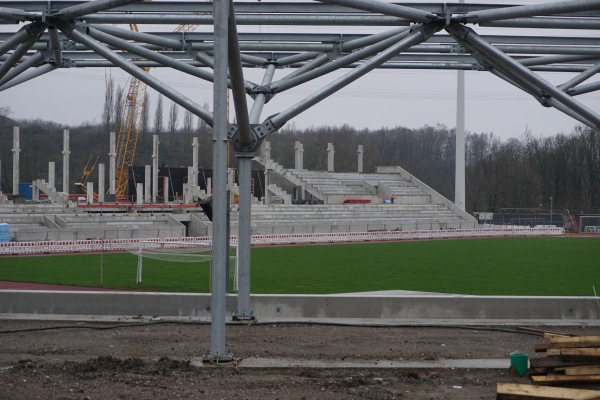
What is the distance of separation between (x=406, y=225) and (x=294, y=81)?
49296mm

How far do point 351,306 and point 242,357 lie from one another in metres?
4.40

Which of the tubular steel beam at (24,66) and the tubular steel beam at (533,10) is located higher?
the tubular steel beam at (533,10)

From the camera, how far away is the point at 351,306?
15.9 metres

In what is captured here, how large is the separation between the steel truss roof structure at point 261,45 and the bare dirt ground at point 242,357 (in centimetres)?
97

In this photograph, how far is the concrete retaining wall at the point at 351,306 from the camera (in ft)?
52.1

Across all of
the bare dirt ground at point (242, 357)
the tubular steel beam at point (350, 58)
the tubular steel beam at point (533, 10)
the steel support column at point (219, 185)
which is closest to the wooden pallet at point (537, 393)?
the bare dirt ground at point (242, 357)

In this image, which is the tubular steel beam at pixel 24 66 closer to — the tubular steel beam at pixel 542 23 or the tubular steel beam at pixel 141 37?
the tubular steel beam at pixel 141 37

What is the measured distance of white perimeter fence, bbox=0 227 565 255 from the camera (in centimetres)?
3672

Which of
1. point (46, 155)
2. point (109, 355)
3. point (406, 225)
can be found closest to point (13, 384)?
point (109, 355)

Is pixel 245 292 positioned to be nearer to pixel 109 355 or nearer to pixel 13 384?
pixel 109 355

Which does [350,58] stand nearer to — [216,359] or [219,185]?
[219,185]

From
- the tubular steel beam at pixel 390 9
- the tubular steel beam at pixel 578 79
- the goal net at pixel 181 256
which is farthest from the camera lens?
the goal net at pixel 181 256

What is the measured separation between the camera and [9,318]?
1556 cm

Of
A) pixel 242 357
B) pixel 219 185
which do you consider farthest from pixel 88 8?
pixel 242 357
